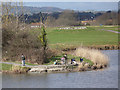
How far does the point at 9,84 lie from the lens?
29859 millimetres

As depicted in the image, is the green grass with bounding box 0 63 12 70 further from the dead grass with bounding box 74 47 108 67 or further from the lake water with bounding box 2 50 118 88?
the dead grass with bounding box 74 47 108 67

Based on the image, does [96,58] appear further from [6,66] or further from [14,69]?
[6,66]

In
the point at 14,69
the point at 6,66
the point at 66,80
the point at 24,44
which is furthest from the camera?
the point at 24,44

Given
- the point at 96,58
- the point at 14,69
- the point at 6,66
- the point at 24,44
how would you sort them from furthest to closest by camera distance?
the point at 24,44
the point at 96,58
the point at 6,66
the point at 14,69

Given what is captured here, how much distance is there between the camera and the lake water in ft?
94.2

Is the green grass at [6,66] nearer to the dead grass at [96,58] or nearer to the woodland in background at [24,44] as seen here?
the woodland in background at [24,44]

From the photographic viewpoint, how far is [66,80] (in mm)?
30562

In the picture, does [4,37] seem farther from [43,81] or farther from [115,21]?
[115,21]

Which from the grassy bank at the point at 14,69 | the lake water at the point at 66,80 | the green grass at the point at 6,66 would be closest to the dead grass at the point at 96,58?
the lake water at the point at 66,80

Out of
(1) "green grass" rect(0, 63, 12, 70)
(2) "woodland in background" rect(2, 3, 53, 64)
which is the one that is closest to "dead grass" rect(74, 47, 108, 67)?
(2) "woodland in background" rect(2, 3, 53, 64)

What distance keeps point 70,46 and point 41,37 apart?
16.3m

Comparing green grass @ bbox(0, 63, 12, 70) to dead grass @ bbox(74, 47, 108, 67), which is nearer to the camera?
green grass @ bbox(0, 63, 12, 70)

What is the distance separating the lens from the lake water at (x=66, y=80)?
28703 millimetres

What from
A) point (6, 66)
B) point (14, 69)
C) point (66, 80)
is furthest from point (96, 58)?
point (6, 66)
